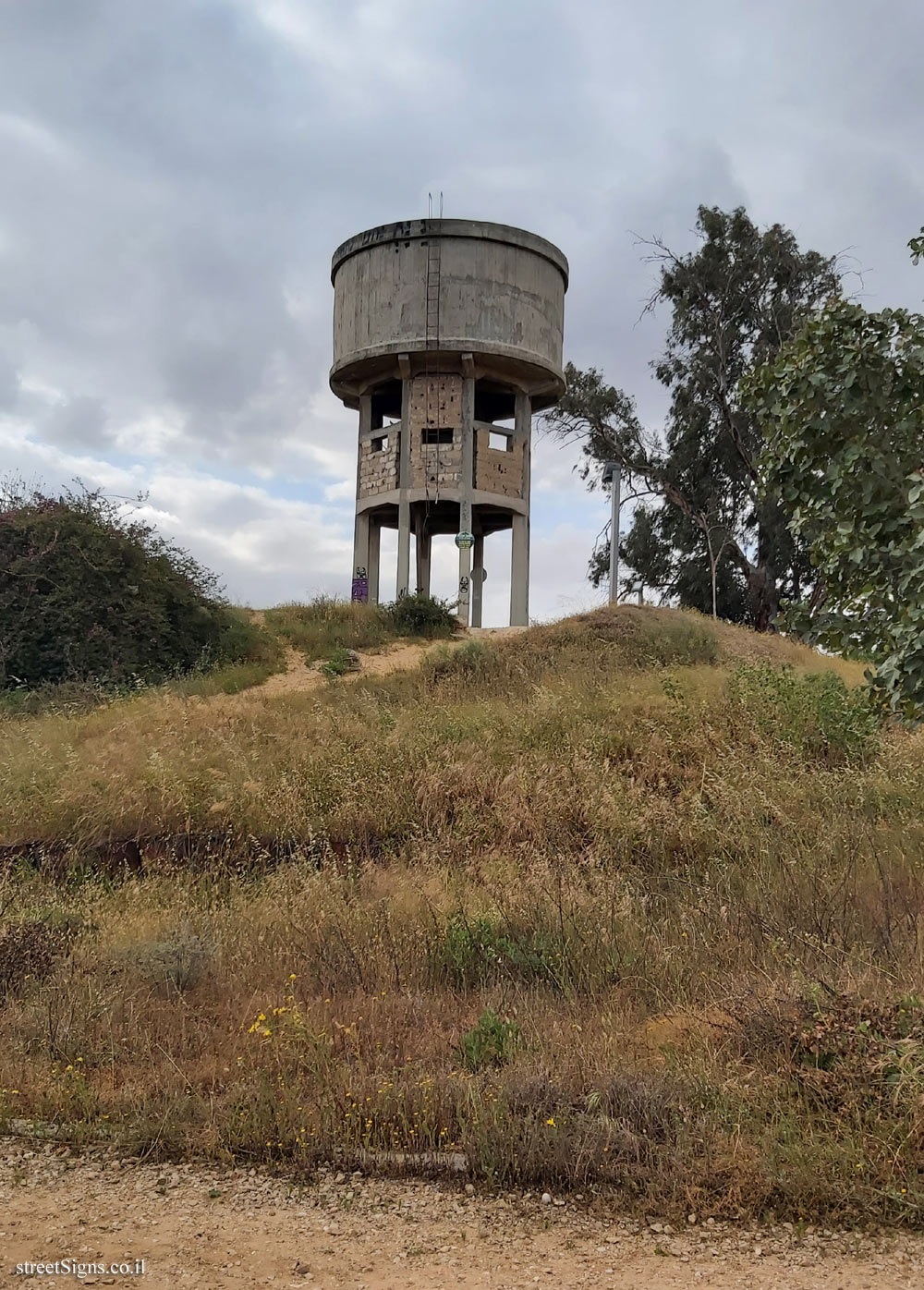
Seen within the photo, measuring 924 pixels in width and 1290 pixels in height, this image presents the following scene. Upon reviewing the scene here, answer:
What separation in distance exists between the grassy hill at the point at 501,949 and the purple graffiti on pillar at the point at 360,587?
11.5 m

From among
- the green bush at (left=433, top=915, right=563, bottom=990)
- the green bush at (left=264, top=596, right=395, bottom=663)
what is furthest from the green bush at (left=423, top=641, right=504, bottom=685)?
the green bush at (left=433, top=915, right=563, bottom=990)

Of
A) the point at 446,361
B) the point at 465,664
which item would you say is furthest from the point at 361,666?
the point at 446,361

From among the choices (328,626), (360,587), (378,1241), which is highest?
(360,587)

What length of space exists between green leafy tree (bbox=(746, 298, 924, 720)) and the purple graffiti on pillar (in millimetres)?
17050

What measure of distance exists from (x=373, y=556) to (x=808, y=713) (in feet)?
47.2

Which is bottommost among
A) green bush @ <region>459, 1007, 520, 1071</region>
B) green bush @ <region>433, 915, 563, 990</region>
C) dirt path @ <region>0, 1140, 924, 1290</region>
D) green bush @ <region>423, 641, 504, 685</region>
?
dirt path @ <region>0, 1140, 924, 1290</region>

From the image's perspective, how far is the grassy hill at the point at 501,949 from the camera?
3137 millimetres

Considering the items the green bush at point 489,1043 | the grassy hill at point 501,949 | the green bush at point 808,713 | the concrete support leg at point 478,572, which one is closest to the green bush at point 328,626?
the concrete support leg at point 478,572

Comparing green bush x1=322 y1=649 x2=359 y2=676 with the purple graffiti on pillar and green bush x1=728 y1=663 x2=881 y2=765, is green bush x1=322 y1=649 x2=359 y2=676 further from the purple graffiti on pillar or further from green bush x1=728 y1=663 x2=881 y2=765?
green bush x1=728 y1=663 x2=881 y2=765

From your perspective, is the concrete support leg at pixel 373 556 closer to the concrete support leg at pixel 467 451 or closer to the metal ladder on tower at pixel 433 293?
the concrete support leg at pixel 467 451

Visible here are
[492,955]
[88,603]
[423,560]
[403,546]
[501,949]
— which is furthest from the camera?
[423,560]

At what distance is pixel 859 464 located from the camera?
4.71 m

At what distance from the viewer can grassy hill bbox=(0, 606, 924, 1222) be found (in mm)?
3137

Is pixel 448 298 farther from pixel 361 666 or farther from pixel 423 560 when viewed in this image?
pixel 361 666
